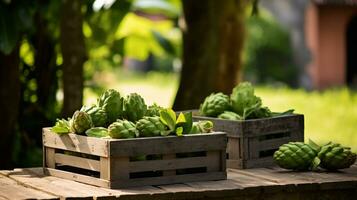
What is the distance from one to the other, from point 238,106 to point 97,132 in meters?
0.94

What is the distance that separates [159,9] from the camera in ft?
38.0

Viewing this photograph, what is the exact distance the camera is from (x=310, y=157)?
5012 mm

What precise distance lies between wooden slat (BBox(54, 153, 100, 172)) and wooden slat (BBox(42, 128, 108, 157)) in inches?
1.6

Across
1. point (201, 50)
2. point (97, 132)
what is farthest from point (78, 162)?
point (201, 50)

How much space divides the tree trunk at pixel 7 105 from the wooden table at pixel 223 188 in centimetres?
355

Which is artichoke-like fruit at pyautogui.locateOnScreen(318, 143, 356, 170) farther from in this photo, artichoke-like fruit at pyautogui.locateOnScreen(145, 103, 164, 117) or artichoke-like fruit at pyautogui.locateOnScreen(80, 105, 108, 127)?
artichoke-like fruit at pyautogui.locateOnScreen(80, 105, 108, 127)

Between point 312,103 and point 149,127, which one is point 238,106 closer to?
point 149,127

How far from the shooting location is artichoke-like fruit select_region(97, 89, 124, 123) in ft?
15.7

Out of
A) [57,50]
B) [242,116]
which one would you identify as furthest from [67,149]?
[57,50]

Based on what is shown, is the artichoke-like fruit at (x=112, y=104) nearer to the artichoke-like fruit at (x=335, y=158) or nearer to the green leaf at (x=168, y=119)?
the green leaf at (x=168, y=119)

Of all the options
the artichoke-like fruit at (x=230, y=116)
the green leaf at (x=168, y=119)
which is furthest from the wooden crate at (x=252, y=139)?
the green leaf at (x=168, y=119)

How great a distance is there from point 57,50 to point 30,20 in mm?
1711

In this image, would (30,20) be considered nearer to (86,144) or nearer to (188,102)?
(188,102)

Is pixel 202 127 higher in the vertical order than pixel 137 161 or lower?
higher
